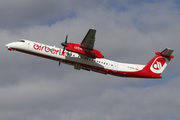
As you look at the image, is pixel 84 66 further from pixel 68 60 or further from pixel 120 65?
pixel 120 65

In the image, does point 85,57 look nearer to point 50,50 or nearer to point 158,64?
point 50,50

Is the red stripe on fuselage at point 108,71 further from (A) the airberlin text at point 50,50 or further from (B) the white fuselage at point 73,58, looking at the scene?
(A) the airberlin text at point 50,50

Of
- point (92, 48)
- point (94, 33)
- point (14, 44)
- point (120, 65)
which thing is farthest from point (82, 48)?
point (14, 44)

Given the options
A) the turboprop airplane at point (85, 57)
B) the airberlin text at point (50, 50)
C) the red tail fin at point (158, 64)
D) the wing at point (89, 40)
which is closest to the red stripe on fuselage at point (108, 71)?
the turboprop airplane at point (85, 57)

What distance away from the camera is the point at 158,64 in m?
44.3

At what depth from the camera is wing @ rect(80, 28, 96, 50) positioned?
36922 millimetres

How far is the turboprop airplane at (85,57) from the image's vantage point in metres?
40.6

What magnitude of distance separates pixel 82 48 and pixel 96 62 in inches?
142

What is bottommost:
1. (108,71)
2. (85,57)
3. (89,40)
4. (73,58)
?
(108,71)

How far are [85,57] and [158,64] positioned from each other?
1263cm

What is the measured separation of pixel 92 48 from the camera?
133 ft

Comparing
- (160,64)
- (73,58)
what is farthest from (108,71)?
(160,64)

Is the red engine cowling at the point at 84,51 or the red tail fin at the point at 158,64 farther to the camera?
the red tail fin at the point at 158,64

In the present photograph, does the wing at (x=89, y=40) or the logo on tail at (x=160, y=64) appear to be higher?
the wing at (x=89, y=40)
